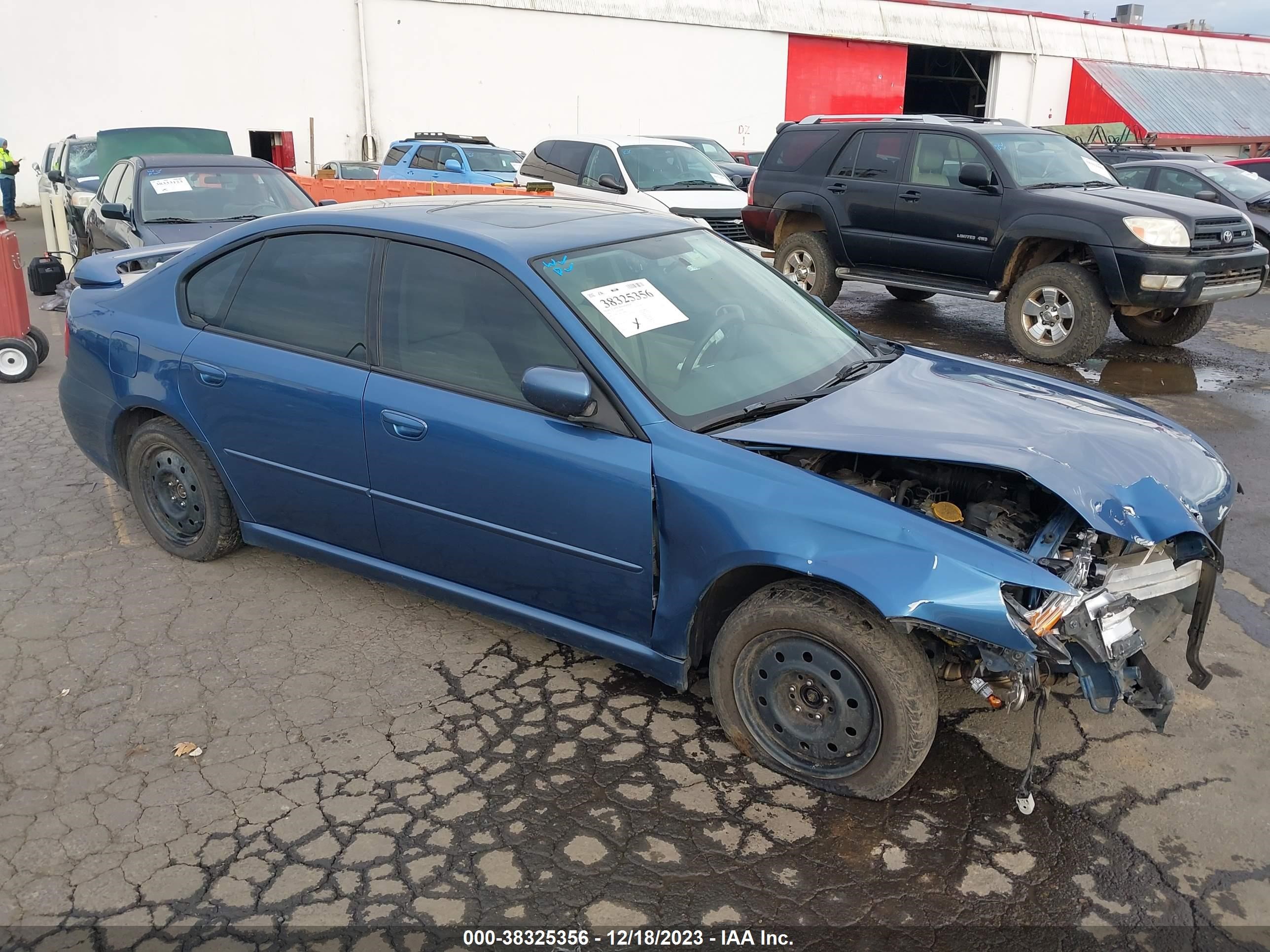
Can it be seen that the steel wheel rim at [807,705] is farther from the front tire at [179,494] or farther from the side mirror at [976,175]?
the side mirror at [976,175]

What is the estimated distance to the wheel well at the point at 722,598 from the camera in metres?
3.18

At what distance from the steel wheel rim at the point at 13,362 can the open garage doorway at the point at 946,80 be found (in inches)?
1356

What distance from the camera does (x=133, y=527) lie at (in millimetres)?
5223

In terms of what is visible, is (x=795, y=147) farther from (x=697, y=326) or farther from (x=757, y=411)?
(x=757, y=411)

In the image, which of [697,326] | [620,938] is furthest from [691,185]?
[620,938]

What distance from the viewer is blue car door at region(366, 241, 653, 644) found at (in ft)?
10.8

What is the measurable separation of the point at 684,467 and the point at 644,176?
10854mm

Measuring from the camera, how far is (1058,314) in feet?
27.8

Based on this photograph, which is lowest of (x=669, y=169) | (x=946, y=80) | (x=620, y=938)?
(x=620, y=938)

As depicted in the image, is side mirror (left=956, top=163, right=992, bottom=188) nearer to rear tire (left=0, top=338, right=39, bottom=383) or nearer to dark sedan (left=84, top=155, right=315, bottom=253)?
dark sedan (left=84, top=155, right=315, bottom=253)

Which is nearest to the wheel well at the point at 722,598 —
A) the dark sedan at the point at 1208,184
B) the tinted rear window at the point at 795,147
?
the tinted rear window at the point at 795,147

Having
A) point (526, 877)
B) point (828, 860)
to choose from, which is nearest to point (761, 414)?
point (828, 860)

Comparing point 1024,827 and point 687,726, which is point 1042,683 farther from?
point 687,726

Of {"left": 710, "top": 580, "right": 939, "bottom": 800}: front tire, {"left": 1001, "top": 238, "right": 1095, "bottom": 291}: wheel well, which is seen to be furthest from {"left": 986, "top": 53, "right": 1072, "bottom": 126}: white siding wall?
{"left": 710, "top": 580, "right": 939, "bottom": 800}: front tire
